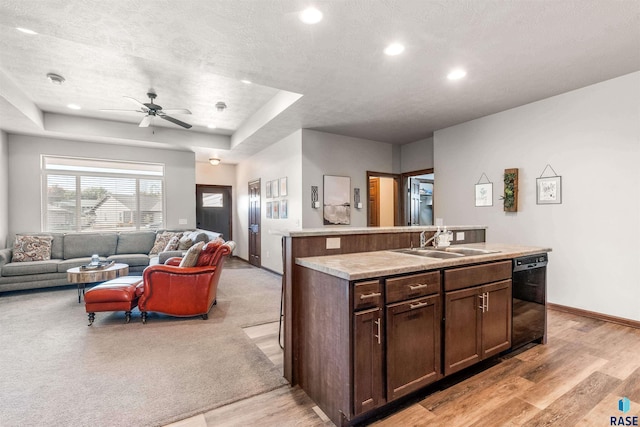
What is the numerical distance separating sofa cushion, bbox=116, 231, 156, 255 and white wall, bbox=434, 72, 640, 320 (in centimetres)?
629

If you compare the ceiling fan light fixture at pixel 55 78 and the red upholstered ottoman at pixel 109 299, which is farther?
the ceiling fan light fixture at pixel 55 78

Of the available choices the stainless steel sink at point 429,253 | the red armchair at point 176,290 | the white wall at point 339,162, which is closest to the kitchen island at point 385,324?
the stainless steel sink at point 429,253

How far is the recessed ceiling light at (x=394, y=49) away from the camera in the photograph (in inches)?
104

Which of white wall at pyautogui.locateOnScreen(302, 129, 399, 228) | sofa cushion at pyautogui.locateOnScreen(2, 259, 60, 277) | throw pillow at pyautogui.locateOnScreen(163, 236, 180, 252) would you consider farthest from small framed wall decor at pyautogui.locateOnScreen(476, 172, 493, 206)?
sofa cushion at pyautogui.locateOnScreen(2, 259, 60, 277)

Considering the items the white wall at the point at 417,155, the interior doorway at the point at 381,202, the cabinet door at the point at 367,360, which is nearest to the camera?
the cabinet door at the point at 367,360

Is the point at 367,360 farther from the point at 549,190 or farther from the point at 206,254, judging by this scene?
the point at 549,190

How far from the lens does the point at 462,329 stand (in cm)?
218

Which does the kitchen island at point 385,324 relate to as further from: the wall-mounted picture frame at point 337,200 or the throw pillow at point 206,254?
the wall-mounted picture frame at point 337,200

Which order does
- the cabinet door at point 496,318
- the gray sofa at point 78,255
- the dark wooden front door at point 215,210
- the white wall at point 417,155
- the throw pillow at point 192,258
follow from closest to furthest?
the cabinet door at point 496,318 → the throw pillow at point 192,258 → the gray sofa at point 78,255 → the white wall at point 417,155 → the dark wooden front door at point 215,210

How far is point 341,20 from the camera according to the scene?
2303 millimetres

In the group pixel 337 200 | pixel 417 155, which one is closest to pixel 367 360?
pixel 337 200

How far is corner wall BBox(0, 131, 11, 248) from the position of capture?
5211 millimetres

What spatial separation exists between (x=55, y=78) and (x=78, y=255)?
320 centimetres

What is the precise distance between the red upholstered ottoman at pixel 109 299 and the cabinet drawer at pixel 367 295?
304 centimetres
